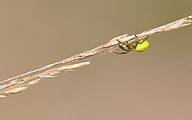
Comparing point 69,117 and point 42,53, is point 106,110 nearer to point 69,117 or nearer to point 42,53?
point 69,117

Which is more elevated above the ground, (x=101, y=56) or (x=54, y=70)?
(x=101, y=56)

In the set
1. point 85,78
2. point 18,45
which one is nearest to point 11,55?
point 18,45

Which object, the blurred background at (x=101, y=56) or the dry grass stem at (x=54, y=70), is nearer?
the dry grass stem at (x=54, y=70)

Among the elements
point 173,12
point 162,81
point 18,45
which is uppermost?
point 18,45

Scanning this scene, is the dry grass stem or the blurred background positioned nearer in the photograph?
the dry grass stem

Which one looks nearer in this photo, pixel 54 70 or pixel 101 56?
pixel 54 70

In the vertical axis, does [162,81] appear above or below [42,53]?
below

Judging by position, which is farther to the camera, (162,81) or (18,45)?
(162,81)
